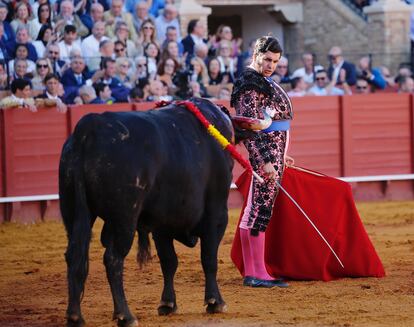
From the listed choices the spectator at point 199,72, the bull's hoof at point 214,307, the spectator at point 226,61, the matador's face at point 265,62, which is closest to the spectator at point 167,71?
the spectator at point 199,72

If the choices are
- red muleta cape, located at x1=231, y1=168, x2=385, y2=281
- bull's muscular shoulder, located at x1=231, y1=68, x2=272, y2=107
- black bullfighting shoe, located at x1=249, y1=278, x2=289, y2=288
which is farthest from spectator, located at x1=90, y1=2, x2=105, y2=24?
black bullfighting shoe, located at x1=249, y1=278, x2=289, y2=288

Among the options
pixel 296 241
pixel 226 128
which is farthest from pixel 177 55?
pixel 226 128

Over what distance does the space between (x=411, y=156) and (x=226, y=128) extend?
763 cm

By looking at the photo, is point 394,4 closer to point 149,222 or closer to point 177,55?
point 177,55

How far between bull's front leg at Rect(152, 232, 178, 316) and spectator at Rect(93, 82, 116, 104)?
580 centimetres

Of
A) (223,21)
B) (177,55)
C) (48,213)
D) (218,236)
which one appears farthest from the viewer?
(223,21)

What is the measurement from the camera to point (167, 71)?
12.3 metres

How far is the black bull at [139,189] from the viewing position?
511 cm

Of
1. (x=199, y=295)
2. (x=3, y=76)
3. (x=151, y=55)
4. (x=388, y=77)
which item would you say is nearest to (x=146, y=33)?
(x=151, y=55)

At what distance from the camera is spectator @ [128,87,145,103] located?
38.5ft

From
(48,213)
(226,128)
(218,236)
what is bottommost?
(48,213)

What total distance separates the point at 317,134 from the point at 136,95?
230 cm

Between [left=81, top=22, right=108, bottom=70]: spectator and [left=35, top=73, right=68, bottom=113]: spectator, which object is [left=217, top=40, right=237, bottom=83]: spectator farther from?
[left=35, top=73, right=68, bottom=113]: spectator

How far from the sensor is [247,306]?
239 inches
